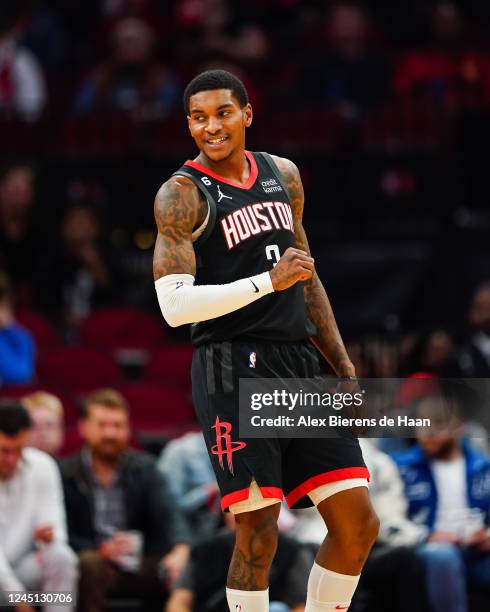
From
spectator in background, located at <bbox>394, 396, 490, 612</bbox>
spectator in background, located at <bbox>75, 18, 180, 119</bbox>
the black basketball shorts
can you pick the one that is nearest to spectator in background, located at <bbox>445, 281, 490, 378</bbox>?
spectator in background, located at <bbox>394, 396, 490, 612</bbox>

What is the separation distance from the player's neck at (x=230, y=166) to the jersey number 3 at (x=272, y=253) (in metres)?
0.29

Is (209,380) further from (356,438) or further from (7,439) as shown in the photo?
(7,439)

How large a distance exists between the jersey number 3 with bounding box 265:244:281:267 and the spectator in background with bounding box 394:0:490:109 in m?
6.50

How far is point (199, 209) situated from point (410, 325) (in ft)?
18.3

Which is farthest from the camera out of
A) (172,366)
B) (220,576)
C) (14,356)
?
(172,366)

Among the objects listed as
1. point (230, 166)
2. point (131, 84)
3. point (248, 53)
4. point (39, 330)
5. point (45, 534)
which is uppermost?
point (248, 53)

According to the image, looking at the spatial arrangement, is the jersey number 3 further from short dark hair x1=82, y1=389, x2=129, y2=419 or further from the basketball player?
short dark hair x1=82, y1=389, x2=129, y2=419

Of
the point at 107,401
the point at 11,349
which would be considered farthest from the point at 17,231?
the point at 107,401

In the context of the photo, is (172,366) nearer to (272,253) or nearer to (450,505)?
(450,505)

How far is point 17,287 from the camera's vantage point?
35.2ft

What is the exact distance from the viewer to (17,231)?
34.8 feet

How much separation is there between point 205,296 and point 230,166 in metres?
0.65

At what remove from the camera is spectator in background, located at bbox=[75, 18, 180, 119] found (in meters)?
11.7

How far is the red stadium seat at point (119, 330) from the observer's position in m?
10.3
